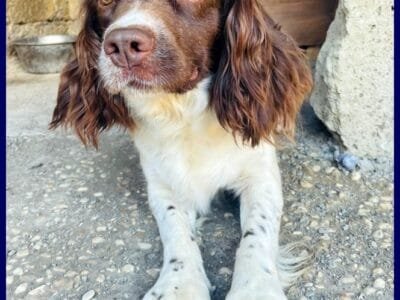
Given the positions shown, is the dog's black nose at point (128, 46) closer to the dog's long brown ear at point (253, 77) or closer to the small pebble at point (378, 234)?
the dog's long brown ear at point (253, 77)

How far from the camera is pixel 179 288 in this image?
5.82 feet

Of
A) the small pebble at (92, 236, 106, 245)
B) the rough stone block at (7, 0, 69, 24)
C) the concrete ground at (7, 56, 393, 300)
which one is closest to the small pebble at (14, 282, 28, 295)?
the concrete ground at (7, 56, 393, 300)

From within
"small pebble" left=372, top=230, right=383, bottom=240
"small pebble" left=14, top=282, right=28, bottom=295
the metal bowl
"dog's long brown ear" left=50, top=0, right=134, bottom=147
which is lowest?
the metal bowl

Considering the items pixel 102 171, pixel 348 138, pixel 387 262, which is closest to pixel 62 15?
pixel 102 171

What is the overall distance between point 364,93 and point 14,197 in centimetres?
185

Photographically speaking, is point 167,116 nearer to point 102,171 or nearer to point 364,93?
point 102,171

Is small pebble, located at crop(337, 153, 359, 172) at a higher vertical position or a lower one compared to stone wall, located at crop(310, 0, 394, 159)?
lower

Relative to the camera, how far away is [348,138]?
9.42 feet

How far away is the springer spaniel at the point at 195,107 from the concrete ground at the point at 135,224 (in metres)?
0.11

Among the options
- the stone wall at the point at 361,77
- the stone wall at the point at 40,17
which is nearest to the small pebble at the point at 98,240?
the stone wall at the point at 361,77

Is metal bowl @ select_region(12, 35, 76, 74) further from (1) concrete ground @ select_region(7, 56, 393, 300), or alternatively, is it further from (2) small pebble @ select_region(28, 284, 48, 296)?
(2) small pebble @ select_region(28, 284, 48, 296)

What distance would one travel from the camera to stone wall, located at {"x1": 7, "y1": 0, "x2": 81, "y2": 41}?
6.02 metres

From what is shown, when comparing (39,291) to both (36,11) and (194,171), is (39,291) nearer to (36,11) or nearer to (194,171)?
(194,171)

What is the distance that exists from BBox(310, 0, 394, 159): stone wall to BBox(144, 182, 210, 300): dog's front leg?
3.39 feet
